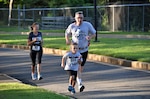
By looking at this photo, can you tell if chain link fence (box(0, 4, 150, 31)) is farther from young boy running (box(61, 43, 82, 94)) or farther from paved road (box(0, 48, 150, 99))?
young boy running (box(61, 43, 82, 94))

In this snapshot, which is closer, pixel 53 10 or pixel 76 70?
pixel 76 70

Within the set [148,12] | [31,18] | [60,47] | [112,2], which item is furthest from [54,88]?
[31,18]

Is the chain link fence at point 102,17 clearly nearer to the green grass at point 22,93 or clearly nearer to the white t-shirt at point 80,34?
the white t-shirt at point 80,34

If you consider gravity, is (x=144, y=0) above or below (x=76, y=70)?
above

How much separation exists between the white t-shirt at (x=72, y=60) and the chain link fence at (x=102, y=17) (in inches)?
1033

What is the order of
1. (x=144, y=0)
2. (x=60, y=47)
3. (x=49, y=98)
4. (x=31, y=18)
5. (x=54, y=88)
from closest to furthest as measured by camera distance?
(x=49, y=98), (x=54, y=88), (x=60, y=47), (x=144, y=0), (x=31, y=18)

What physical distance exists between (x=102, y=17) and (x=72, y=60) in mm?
30921

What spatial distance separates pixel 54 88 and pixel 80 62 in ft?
4.99

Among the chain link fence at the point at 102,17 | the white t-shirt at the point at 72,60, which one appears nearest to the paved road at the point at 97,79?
the white t-shirt at the point at 72,60

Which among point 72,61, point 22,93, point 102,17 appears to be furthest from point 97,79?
point 102,17

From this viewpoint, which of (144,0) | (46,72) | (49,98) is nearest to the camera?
(49,98)

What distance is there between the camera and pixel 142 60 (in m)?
15.6

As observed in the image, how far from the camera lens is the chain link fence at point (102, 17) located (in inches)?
1452

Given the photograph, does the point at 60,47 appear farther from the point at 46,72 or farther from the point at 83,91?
the point at 83,91
